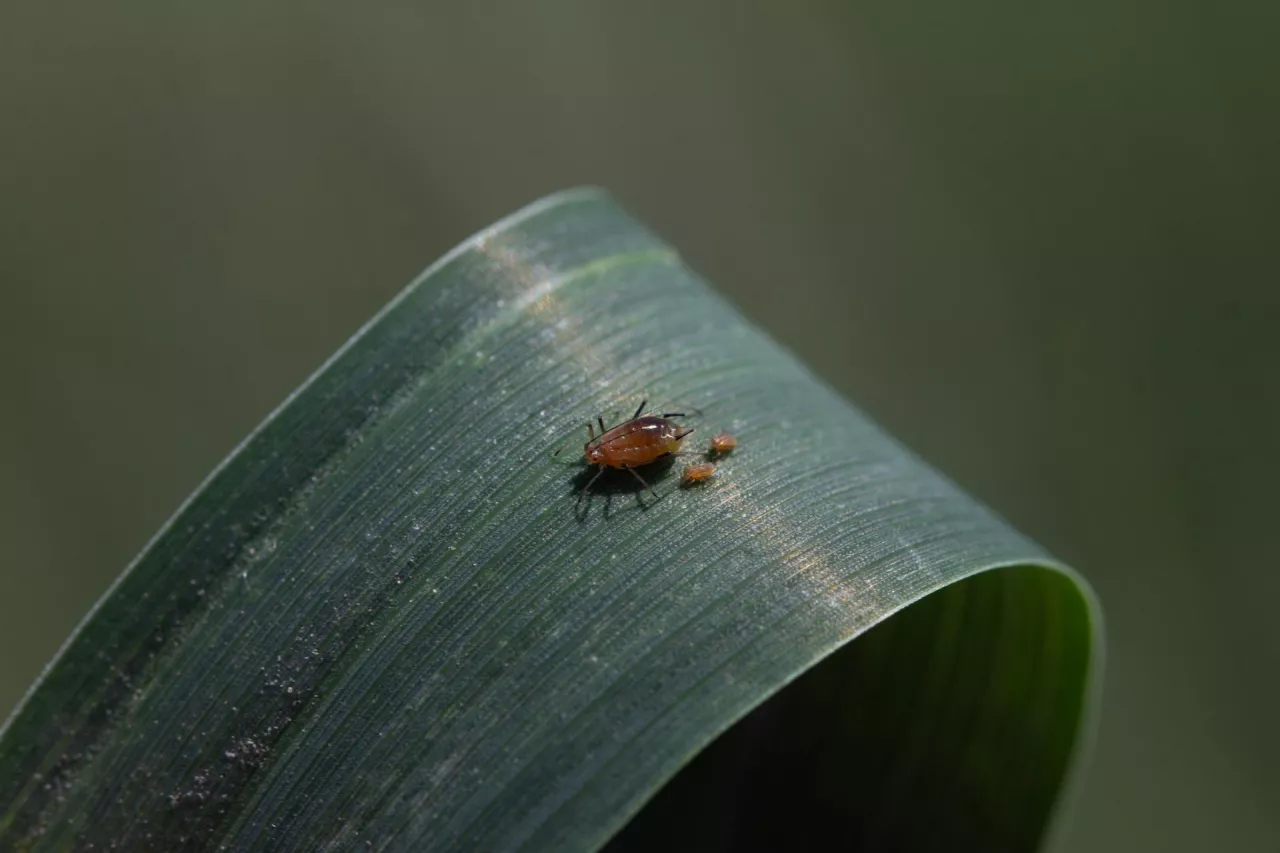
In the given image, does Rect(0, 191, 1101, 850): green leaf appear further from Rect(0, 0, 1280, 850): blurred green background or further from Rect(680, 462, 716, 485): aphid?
Rect(0, 0, 1280, 850): blurred green background

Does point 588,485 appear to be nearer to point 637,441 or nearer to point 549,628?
point 637,441

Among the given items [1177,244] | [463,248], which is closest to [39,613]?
[463,248]

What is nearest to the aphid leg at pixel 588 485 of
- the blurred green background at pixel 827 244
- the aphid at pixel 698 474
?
the aphid at pixel 698 474

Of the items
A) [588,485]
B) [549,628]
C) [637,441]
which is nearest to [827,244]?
[637,441]

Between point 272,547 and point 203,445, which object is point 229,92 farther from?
point 272,547

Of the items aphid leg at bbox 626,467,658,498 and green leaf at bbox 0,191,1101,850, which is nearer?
green leaf at bbox 0,191,1101,850

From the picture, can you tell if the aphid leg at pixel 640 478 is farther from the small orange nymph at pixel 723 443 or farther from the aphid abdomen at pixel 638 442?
the small orange nymph at pixel 723 443

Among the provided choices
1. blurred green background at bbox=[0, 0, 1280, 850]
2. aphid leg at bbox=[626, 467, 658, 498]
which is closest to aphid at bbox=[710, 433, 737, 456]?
aphid leg at bbox=[626, 467, 658, 498]
